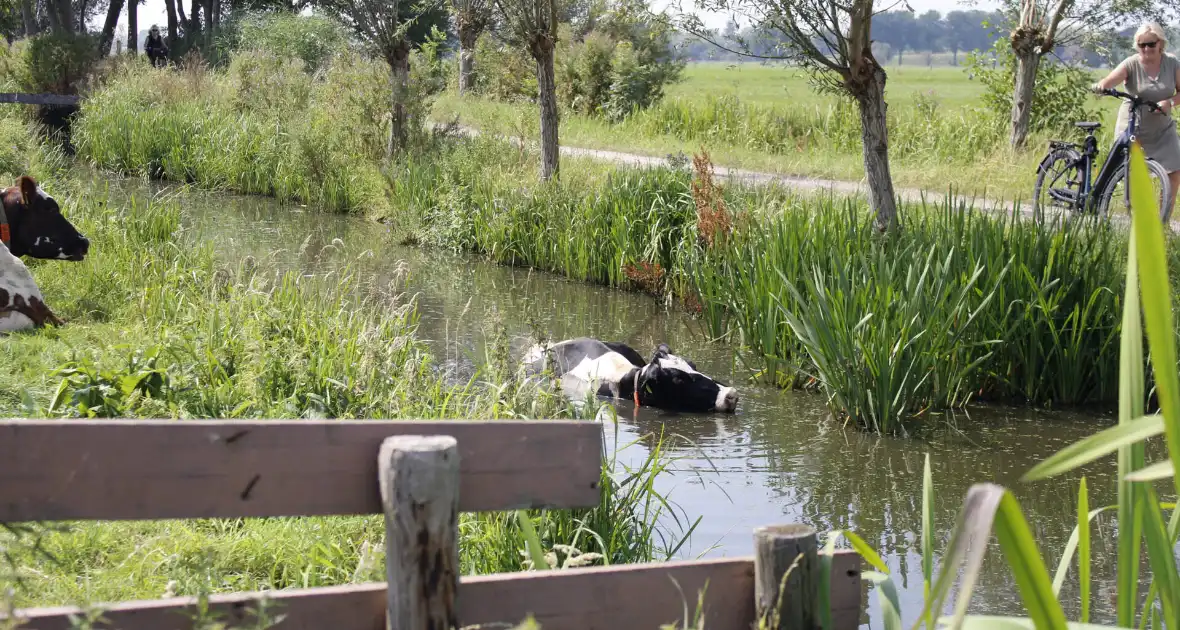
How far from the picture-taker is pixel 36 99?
21.9m

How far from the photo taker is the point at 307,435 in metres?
2.29

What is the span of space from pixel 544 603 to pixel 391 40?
14520mm

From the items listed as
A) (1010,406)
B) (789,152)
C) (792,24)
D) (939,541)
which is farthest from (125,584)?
(789,152)

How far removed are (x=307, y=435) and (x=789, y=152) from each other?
16.0 metres

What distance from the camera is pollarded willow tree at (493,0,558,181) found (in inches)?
504

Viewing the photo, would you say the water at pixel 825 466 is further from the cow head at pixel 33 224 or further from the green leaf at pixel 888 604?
the cow head at pixel 33 224

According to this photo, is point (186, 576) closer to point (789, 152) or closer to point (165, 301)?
point (165, 301)

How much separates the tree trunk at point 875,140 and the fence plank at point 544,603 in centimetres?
581

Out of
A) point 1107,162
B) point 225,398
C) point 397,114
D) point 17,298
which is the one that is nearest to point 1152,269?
point 225,398

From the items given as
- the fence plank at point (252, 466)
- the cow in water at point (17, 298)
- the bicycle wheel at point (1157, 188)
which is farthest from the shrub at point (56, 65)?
the fence plank at point (252, 466)

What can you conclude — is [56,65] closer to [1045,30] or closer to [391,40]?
[391,40]

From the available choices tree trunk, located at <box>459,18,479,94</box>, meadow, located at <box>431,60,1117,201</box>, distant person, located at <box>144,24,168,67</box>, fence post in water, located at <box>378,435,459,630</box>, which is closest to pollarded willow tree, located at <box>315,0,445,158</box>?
meadow, located at <box>431,60,1117,201</box>

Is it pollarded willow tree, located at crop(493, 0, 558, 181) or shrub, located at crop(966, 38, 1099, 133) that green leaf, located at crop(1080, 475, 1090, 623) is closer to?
pollarded willow tree, located at crop(493, 0, 558, 181)

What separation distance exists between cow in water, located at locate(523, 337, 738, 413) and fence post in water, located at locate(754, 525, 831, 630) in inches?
166
